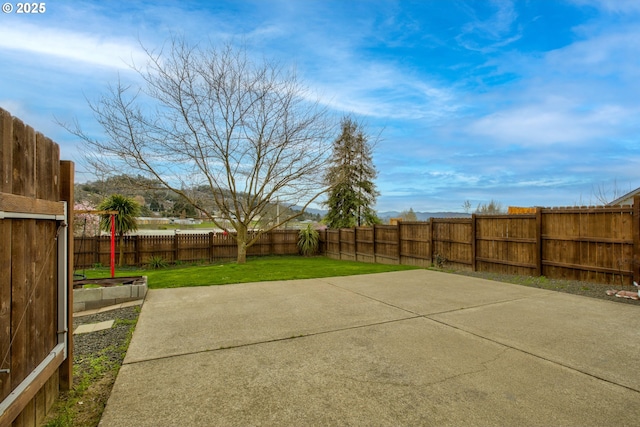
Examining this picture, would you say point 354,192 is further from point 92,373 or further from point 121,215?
point 92,373

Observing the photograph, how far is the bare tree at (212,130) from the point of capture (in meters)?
10.4

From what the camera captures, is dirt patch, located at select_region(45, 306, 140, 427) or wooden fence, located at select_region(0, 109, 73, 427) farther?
dirt patch, located at select_region(45, 306, 140, 427)

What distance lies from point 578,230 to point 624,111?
815cm

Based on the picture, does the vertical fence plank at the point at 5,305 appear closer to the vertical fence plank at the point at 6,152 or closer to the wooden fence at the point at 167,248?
the vertical fence plank at the point at 6,152

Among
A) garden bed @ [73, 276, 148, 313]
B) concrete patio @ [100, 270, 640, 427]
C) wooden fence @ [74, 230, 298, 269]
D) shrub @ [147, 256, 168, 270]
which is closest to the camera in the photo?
concrete patio @ [100, 270, 640, 427]

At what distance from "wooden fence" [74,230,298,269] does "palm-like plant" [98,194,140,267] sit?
1.32 feet

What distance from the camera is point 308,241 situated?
60.6ft

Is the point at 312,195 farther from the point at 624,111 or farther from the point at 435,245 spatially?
the point at 624,111

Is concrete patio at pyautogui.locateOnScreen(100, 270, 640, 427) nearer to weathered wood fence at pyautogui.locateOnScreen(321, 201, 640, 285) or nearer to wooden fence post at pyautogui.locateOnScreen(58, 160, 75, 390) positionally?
wooden fence post at pyautogui.locateOnScreen(58, 160, 75, 390)

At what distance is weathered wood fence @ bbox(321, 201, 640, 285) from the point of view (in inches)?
245

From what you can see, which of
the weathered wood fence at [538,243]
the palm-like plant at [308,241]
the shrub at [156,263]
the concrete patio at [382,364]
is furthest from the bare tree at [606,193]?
→ the shrub at [156,263]

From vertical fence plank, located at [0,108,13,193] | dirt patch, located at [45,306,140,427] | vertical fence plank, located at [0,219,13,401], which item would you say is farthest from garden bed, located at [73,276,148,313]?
vertical fence plank, located at [0,108,13,193]

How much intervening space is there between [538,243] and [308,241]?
40.5ft

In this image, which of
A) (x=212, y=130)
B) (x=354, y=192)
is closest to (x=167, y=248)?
(x=212, y=130)
